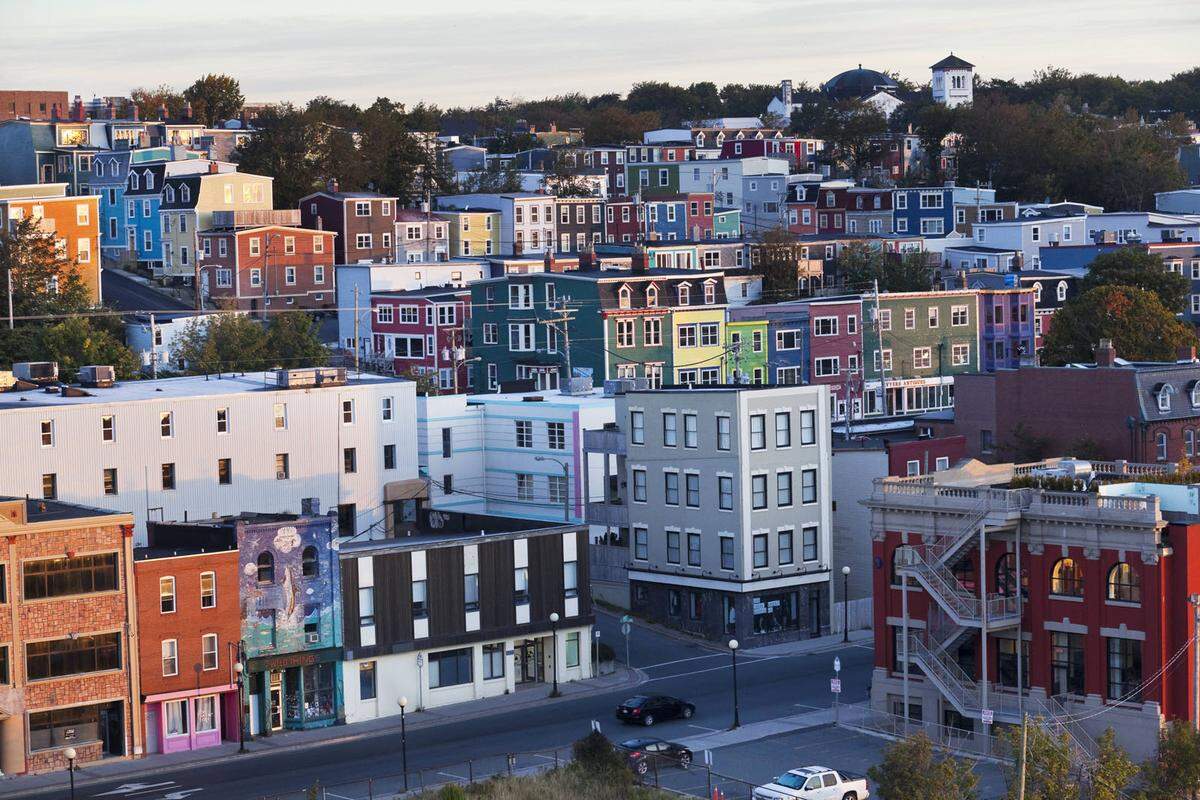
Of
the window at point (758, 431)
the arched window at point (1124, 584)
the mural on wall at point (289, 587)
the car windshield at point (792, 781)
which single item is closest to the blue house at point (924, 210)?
the window at point (758, 431)

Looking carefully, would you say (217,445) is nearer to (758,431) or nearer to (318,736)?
(318,736)

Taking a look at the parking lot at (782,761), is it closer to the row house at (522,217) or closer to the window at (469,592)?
the window at (469,592)

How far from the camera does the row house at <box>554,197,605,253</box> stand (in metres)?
167

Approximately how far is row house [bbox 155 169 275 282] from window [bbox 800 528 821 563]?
3038 inches

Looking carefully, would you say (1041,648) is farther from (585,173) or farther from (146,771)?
(585,173)

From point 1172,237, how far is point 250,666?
10276 centimetres

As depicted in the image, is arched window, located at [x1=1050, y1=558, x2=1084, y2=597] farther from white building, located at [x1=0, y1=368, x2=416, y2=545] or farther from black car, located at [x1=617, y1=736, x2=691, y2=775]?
white building, located at [x1=0, y1=368, x2=416, y2=545]

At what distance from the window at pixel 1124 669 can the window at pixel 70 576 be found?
2855 centimetres

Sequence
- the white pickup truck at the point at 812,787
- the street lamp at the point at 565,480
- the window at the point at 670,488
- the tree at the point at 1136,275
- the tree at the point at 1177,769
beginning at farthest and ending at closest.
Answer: the tree at the point at 1136,275
the street lamp at the point at 565,480
the window at the point at 670,488
the white pickup truck at the point at 812,787
the tree at the point at 1177,769

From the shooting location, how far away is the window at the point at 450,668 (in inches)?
2660

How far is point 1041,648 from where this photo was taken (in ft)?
194

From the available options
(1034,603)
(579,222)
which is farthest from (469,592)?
(579,222)

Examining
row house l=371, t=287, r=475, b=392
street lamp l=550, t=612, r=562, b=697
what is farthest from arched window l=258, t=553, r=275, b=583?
row house l=371, t=287, r=475, b=392

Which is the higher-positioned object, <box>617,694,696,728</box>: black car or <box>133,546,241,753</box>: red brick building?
<box>133,546,241,753</box>: red brick building
